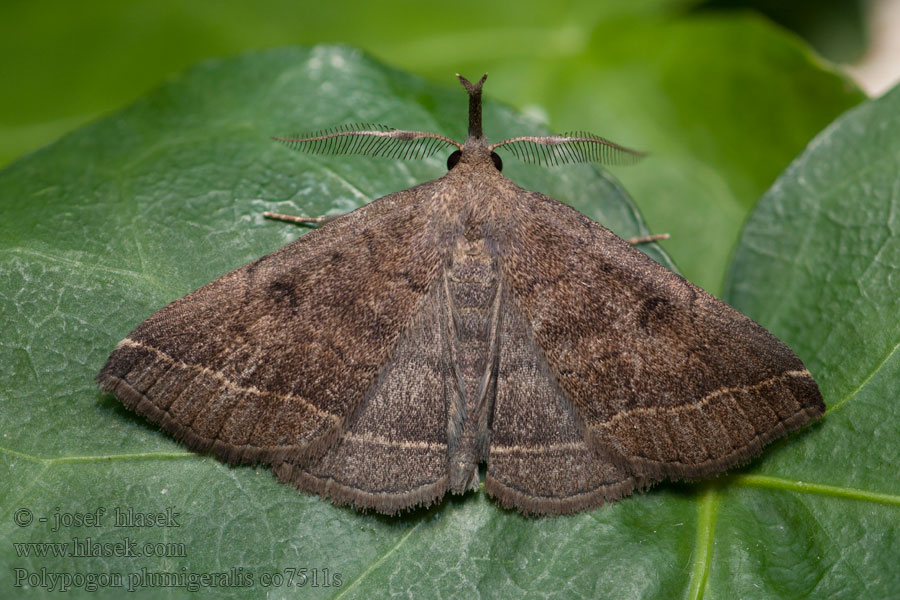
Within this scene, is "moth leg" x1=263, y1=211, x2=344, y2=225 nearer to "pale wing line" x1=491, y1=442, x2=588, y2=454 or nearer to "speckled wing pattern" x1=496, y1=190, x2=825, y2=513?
"speckled wing pattern" x1=496, y1=190, x2=825, y2=513

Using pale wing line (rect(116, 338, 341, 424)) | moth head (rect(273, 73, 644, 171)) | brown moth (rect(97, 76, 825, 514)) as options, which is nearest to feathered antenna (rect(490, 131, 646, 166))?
moth head (rect(273, 73, 644, 171))

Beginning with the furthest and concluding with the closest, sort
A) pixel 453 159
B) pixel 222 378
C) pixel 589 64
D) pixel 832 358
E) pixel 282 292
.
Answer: pixel 589 64, pixel 453 159, pixel 832 358, pixel 282 292, pixel 222 378

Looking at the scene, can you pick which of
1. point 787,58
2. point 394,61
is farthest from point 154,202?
point 787,58

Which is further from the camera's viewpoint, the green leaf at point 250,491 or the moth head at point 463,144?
the moth head at point 463,144

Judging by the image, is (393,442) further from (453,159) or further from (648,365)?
(453,159)

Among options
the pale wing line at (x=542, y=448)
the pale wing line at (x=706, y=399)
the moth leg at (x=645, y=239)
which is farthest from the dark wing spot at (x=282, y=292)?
the moth leg at (x=645, y=239)

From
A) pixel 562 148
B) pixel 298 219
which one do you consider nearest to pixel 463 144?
pixel 562 148

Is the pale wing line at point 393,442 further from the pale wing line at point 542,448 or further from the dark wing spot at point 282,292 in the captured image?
the dark wing spot at point 282,292
